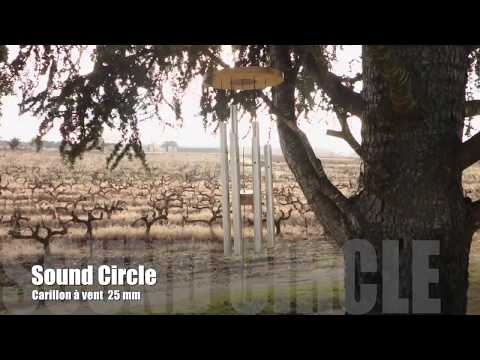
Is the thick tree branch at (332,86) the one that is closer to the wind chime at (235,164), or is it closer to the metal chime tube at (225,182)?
the wind chime at (235,164)

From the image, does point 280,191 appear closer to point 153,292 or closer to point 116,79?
point 153,292

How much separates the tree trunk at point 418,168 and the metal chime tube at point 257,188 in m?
Result: 0.39

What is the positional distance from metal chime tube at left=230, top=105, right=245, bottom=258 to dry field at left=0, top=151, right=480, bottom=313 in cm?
120

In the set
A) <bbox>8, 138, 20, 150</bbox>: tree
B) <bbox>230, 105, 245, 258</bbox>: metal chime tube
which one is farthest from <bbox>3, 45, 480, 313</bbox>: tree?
<bbox>8, 138, 20, 150</bbox>: tree

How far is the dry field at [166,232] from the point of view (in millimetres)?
3725

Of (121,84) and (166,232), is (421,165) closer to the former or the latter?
(121,84)

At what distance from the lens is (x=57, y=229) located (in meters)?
3.80

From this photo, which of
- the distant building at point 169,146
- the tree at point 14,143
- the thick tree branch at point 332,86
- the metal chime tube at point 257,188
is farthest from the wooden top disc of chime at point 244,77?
the tree at point 14,143

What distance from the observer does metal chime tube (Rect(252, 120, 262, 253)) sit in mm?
2559

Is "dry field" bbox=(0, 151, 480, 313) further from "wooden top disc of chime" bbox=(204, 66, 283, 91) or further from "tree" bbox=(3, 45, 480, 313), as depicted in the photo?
"wooden top disc of chime" bbox=(204, 66, 283, 91)

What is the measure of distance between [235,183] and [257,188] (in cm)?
20

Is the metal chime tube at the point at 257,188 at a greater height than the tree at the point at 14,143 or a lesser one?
lesser

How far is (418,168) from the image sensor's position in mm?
2400
